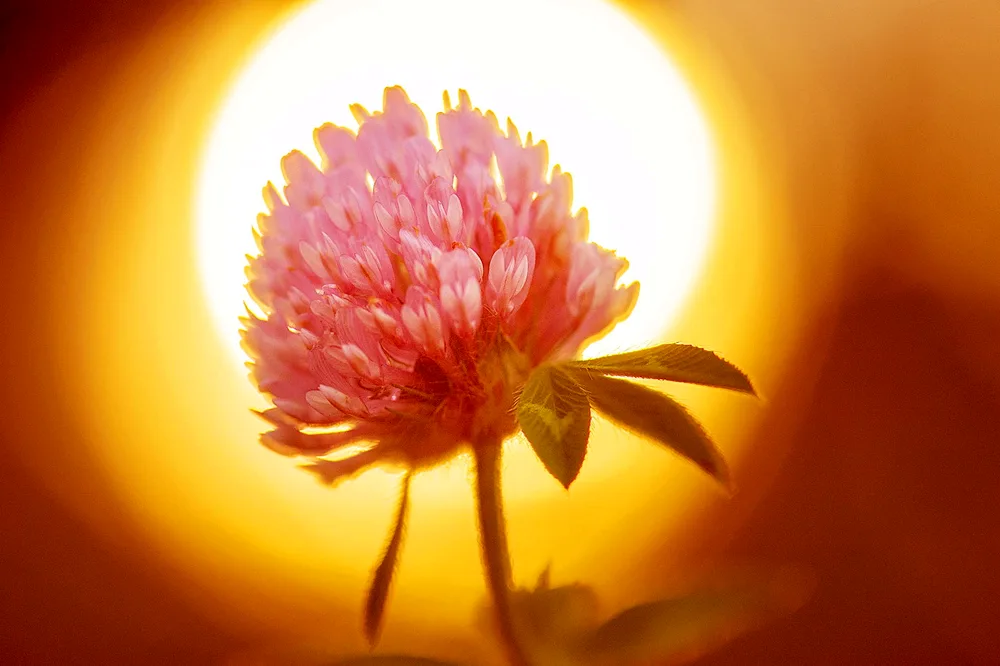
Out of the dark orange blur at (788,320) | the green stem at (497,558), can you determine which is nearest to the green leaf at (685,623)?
the green stem at (497,558)

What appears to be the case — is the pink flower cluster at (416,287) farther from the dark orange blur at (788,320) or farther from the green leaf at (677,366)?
the dark orange blur at (788,320)

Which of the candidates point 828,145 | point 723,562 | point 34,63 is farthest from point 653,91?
point 34,63

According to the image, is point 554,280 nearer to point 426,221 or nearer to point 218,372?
point 426,221

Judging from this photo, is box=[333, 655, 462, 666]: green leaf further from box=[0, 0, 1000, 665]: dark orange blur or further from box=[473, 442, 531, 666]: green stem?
box=[0, 0, 1000, 665]: dark orange blur

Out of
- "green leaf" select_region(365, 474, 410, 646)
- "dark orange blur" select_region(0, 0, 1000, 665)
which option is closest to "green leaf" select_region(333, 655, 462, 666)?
"green leaf" select_region(365, 474, 410, 646)

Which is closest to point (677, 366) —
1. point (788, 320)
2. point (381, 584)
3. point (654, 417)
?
point (654, 417)
